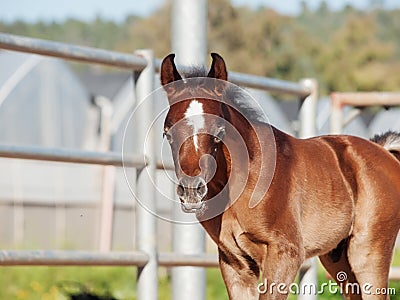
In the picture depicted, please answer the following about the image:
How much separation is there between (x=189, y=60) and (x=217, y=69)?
1.42 metres

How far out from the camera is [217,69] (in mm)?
3740

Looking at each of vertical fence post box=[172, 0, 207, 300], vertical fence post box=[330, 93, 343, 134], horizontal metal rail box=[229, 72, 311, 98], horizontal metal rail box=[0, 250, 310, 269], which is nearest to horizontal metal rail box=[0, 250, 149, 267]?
horizontal metal rail box=[0, 250, 310, 269]

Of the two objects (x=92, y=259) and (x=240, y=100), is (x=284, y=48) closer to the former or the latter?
(x=92, y=259)

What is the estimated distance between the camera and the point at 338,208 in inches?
162

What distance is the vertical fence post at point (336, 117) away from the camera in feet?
21.6

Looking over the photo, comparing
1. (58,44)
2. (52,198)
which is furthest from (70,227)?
(58,44)

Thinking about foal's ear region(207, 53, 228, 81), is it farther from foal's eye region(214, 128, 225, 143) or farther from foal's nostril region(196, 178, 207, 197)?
foal's nostril region(196, 178, 207, 197)

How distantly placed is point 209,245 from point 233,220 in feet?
27.8

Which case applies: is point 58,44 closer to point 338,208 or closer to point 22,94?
point 338,208

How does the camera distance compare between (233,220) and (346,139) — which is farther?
(346,139)

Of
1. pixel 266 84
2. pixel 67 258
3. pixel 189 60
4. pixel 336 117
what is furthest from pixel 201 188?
pixel 336 117

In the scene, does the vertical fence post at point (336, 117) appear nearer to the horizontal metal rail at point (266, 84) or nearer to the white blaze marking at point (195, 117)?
the horizontal metal rail at point (266, 84)

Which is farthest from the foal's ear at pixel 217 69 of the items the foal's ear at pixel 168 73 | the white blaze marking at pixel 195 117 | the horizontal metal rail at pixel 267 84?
the horizontal metal rail at pixel 267 84

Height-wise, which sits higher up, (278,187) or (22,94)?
(22,94)
